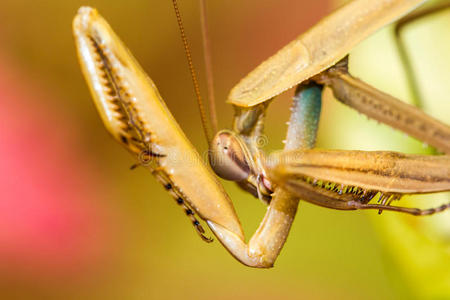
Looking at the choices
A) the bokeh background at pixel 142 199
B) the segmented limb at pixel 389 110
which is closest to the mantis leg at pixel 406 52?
the bokeh background at pixel 142 199

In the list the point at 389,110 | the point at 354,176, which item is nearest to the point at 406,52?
the point at 389,110

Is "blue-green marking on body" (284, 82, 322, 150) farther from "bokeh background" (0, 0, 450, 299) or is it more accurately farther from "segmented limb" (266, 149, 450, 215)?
"bokeh background" (0, 0, 450, 299)

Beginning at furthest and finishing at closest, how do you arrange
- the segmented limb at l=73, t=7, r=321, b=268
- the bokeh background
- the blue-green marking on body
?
the bokeh background
the blue-green marking on body
the segmented limb at l=73, t=7, r=321, b=268

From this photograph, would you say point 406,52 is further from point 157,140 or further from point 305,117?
point 157,140

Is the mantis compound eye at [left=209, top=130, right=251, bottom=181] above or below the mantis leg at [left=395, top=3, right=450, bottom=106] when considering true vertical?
above

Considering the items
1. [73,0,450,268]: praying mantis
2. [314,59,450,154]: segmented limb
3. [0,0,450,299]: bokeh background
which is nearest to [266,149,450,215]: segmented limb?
[73,0,450,268]: praying mantis

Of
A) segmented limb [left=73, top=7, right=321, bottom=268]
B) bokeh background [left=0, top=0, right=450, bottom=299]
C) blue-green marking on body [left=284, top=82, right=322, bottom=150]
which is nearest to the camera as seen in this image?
segmented limb [left=73, top=7, right=321, bottom=268]
